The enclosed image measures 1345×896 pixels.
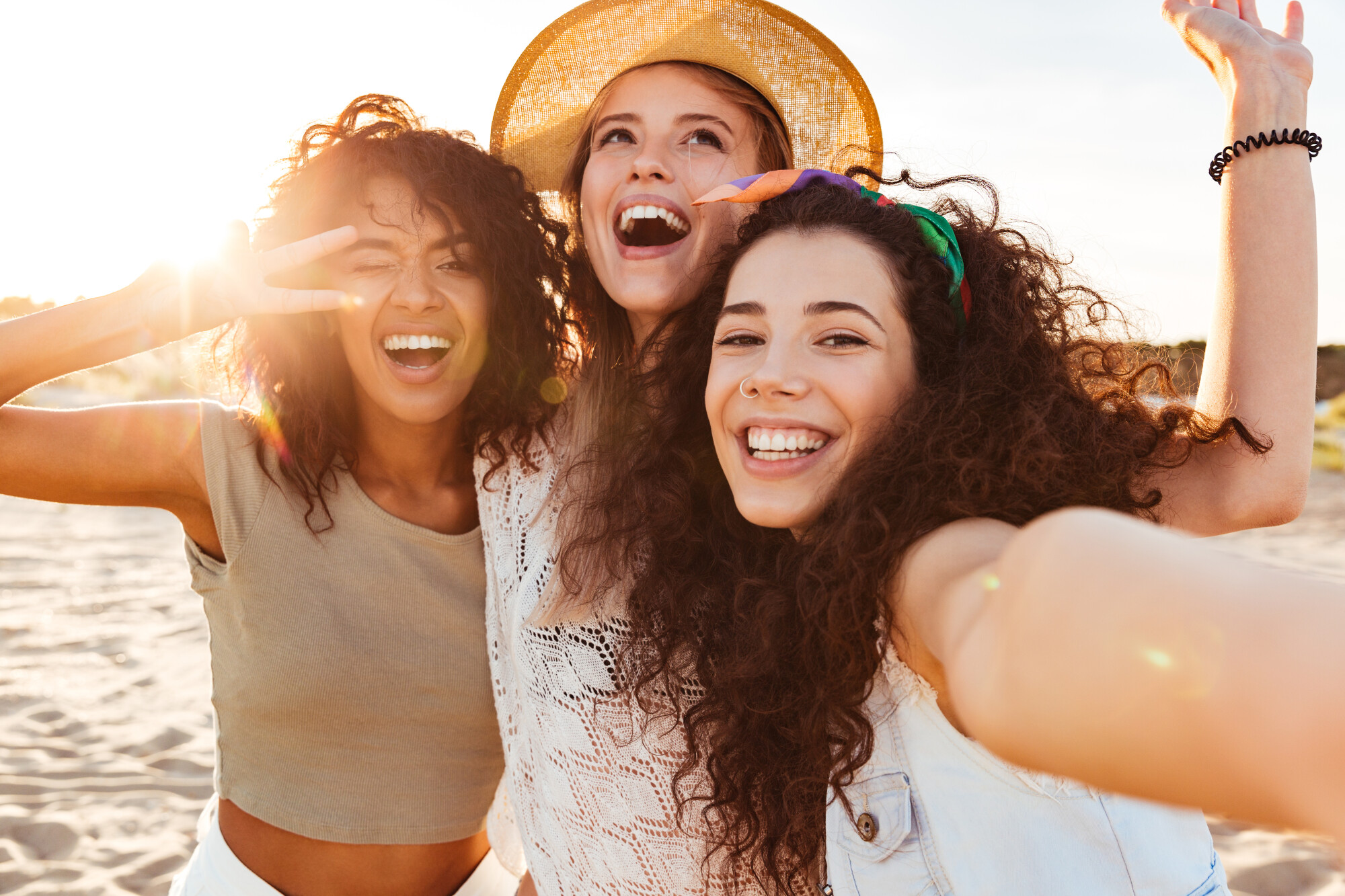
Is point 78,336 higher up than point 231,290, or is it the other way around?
point 231,290

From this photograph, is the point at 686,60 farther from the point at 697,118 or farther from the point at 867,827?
the point at 867,827

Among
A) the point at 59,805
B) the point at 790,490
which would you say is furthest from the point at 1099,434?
the point at 59,805

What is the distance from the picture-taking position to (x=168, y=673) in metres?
5.85

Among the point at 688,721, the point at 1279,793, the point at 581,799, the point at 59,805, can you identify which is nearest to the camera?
the point at 1279,793

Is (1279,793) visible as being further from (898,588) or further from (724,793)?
(724,793)

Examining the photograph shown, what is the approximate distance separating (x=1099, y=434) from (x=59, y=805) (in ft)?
16.7

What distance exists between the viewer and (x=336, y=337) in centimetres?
272

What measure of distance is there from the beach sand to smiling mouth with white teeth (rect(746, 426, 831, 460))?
108 centimetres

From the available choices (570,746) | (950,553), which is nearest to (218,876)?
(570,746)

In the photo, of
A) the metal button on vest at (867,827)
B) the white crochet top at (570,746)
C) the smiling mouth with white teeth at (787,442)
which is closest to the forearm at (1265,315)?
the smiling mouth with white teeth at (787,442)

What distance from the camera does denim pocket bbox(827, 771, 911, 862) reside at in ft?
5.20

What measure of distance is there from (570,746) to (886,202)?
160 centimetres

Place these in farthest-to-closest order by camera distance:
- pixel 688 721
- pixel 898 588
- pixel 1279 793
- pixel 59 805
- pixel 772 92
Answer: pixel 59 805 → pixel 772 92 → pixel 688 721 → pixel 898 588 → pixel 1279 793

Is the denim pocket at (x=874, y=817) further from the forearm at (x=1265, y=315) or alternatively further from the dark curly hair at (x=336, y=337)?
the dark curly hair at (x=336, y=337)
